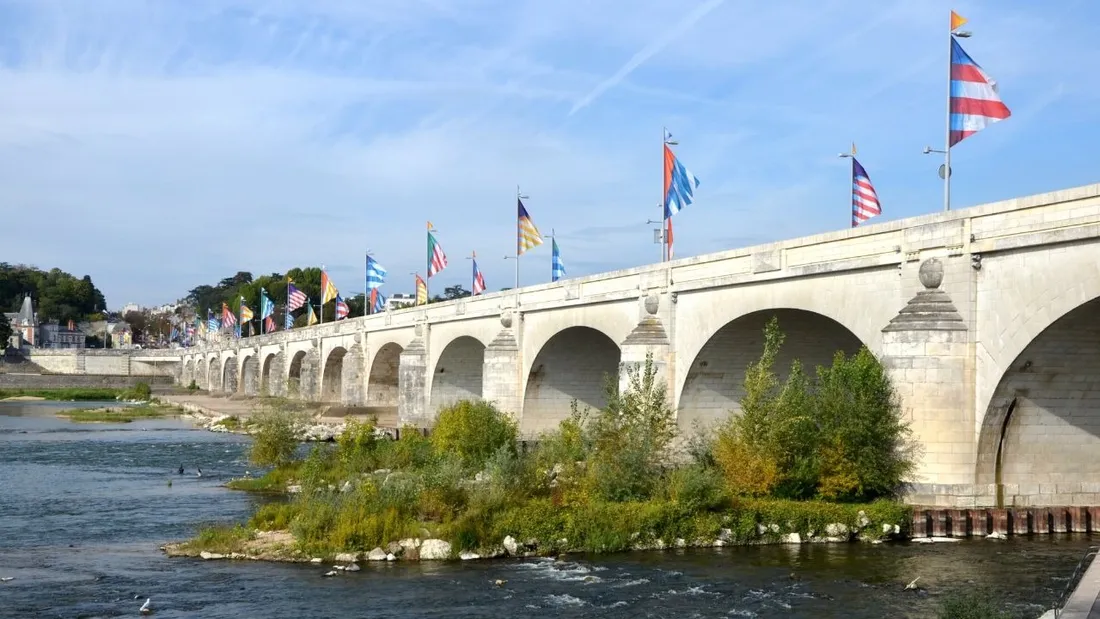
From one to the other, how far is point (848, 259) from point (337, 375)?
6706 centimetres

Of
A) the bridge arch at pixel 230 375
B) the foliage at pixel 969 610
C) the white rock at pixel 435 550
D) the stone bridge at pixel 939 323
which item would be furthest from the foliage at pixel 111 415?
the foliage at pixel 969 610

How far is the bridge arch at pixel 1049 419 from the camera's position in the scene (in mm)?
23172

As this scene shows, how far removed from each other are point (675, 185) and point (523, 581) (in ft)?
59.8

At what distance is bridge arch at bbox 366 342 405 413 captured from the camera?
241ft

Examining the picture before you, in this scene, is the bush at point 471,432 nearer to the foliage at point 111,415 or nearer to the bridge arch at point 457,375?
the bridge arch at point 457,375

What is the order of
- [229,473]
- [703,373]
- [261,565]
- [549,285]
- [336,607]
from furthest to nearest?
[549,285] → [229,473] → [703,373] → [261,565] → [336,607]

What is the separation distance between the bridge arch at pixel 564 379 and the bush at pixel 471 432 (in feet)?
28.1

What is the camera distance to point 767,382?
2714cm

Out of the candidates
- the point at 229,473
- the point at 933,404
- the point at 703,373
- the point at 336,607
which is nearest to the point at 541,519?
the point at 336,607

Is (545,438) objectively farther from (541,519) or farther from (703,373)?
(703,373)

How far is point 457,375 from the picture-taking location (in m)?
59.0

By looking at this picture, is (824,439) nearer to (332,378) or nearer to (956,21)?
(956,21)

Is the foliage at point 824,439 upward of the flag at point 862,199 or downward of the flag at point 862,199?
downward

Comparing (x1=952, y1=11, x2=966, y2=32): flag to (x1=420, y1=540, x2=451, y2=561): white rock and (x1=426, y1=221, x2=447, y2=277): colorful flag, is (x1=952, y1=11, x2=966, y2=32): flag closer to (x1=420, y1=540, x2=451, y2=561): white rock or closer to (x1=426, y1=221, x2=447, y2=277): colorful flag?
(x1=420, y1=540, x2=451, y2=561): white rock
